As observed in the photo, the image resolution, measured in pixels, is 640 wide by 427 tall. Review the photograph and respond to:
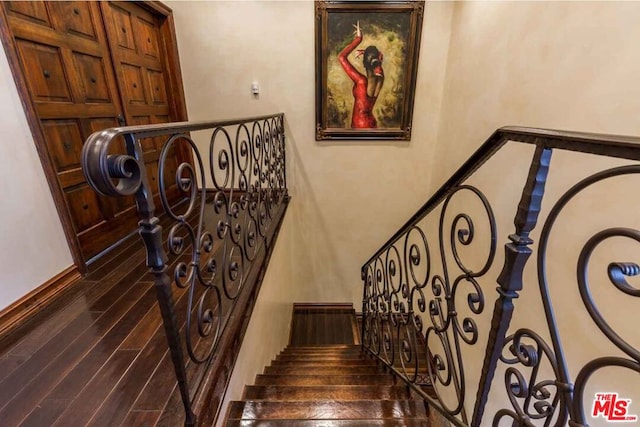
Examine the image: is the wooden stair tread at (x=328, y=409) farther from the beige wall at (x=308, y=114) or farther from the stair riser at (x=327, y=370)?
the beige wall at (x=308, y=114)

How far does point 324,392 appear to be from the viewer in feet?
5.32

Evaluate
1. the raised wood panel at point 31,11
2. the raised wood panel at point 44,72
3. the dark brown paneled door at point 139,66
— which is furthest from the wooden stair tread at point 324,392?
the raised wood panel at point 31,11

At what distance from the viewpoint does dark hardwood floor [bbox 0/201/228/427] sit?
3.34ft

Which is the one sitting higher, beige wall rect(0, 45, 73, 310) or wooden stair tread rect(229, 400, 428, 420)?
beige wall rect(0, 45, 73, 310)

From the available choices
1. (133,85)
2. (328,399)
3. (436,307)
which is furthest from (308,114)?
(328,399)

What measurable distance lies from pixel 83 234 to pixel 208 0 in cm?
234

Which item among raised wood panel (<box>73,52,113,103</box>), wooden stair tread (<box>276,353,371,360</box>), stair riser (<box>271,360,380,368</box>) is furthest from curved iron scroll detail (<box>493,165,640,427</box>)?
raised wood panel (<box>73,52,113,103</box>)

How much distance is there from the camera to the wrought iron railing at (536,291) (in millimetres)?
516

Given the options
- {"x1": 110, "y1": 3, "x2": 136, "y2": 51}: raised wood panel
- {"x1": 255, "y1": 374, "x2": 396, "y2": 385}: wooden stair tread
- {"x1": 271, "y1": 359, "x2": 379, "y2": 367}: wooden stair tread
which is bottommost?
{"x1": 271, "y1": 359, "x2": 379, "y2": 367}: wooden stair tread

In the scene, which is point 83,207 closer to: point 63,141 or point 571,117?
point 63,141

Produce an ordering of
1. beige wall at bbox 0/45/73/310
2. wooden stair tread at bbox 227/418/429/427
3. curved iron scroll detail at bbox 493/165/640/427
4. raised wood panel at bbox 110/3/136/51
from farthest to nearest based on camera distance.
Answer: raised wood panel at bbox 110/3/136/51, beige wall at bbox 0/45/73/310, wooden stair tread at bbox 227/418/429/427, curved iron scroll detail at bbox 493/165/640/427

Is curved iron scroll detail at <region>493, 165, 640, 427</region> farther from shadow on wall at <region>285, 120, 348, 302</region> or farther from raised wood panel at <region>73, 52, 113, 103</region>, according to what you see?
shadow on wall at <region>285, 120, 348, 302</region>

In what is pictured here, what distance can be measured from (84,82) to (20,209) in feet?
3.20

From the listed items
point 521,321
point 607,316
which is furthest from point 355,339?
point 607,316
